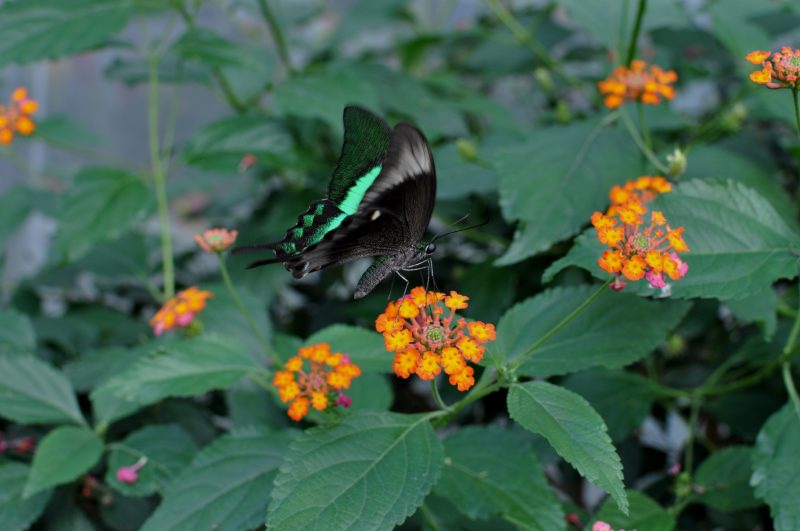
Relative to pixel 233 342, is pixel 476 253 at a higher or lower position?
lower

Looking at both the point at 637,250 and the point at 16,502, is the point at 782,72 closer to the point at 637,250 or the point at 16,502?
the point at 637,250

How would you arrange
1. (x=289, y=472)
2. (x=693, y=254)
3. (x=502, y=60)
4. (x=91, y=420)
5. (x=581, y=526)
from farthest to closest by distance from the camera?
(x=502, y=60) < (x=91, y=420) < (x=581, y=526) < (x=693, y=254) < (x=289, y=472)

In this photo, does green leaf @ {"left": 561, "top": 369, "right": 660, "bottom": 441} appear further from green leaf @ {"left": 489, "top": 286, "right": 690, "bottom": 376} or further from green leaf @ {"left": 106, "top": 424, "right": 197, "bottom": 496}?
green leaf @ {"left": 106, "top": 424, "right": 197, "bottom": 496}

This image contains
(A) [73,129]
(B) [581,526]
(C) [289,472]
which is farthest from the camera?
(A) [73,129]

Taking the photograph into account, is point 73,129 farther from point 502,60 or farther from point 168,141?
point 502,60

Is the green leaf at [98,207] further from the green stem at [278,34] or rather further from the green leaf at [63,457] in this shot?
the green stem at [278,34]

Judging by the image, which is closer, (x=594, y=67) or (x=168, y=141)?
(x=168, y=141)

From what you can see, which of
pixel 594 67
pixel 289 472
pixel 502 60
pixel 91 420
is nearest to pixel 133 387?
pixel 289 472
